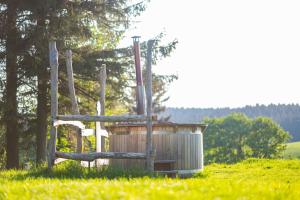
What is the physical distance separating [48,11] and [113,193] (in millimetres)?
13087

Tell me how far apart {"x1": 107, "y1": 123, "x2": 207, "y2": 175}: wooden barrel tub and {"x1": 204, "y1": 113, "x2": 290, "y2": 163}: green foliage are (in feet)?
157

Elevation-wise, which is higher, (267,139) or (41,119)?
(41,119)

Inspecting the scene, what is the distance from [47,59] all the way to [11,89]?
70.2 inches

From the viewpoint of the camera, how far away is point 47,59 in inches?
667

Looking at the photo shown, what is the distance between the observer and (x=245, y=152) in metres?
64.0

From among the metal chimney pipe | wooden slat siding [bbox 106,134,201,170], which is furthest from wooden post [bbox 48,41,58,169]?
wooden slat siding [bbox 106,134,201,170]

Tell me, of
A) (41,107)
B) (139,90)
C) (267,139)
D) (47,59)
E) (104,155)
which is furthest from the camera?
(267,139)

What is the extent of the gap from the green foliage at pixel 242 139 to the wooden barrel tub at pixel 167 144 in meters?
48.0

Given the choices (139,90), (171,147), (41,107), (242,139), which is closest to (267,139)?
(242,139)

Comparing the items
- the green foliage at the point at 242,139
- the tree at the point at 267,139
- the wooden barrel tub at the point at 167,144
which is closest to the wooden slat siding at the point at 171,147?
the wooden barrel tub at the point at 167,144

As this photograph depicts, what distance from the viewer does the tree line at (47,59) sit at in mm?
16797

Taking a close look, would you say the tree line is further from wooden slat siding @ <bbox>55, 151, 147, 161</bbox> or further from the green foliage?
the green foliage

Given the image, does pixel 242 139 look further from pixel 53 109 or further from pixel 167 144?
pixel 53 109

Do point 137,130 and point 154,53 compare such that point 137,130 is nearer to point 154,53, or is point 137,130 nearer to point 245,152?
point 154,53
